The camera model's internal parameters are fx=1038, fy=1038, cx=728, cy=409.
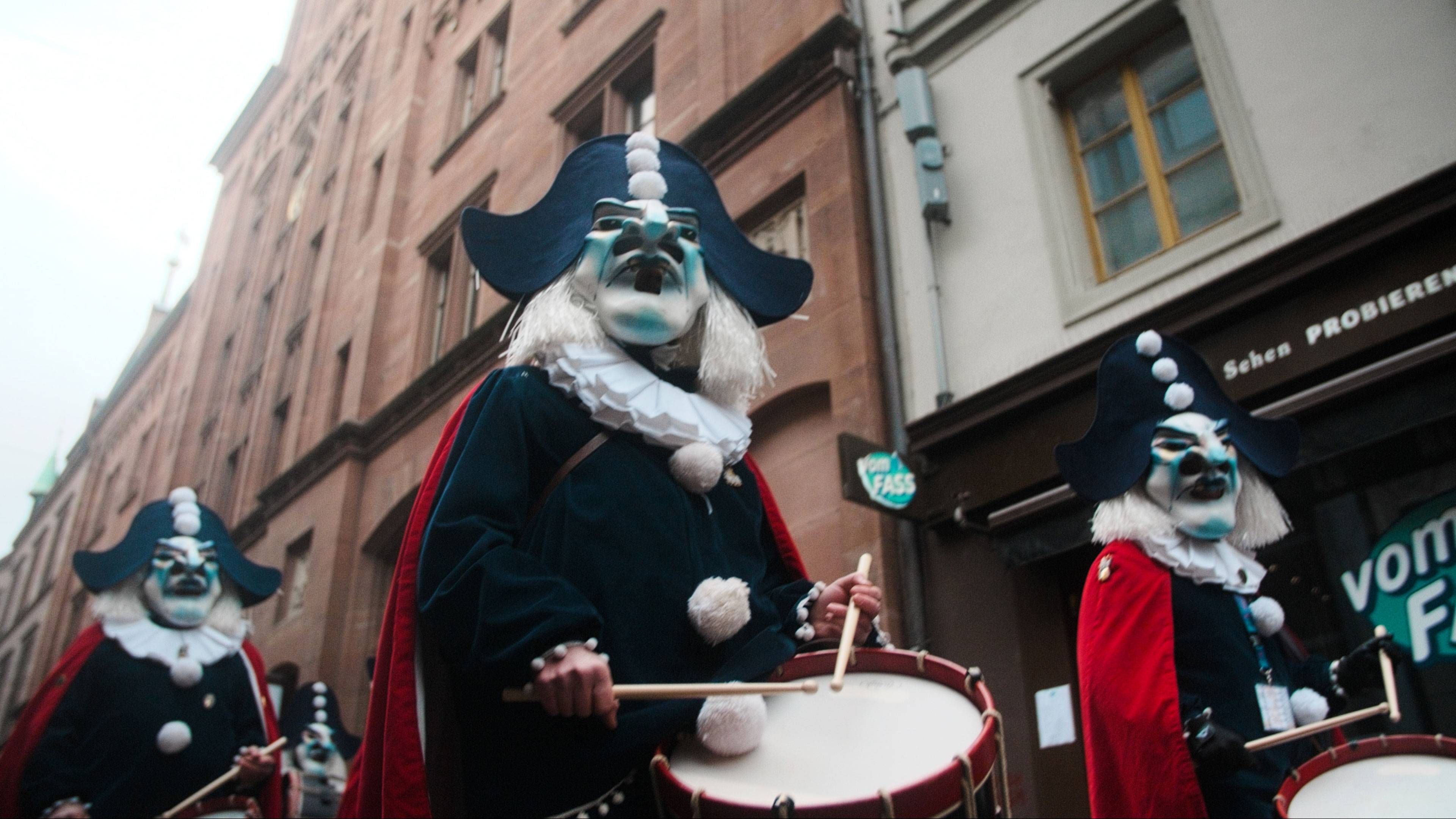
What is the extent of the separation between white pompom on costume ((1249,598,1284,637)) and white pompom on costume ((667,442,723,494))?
6.90 ft

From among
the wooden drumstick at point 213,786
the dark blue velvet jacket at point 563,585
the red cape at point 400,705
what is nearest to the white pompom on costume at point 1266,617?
the dark blue velvet jacket at point 563,585

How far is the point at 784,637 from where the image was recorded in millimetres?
2129

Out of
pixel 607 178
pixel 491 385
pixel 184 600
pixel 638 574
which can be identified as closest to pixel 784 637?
pixel 638 574

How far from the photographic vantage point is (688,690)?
1750mm

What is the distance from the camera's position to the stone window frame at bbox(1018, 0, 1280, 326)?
5.36m

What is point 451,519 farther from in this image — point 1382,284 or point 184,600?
point 1382,284

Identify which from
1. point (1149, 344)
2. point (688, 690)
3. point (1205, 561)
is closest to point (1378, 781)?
point (1205, 561)

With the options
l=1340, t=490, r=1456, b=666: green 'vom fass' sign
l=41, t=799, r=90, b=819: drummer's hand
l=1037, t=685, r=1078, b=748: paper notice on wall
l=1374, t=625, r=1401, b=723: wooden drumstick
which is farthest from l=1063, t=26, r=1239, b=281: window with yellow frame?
l=41, t=799, r=90, b=819: drummer's hand

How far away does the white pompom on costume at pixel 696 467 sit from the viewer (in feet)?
7.56

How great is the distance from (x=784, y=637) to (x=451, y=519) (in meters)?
0.71

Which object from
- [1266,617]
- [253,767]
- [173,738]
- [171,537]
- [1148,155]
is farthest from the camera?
[1148,155]

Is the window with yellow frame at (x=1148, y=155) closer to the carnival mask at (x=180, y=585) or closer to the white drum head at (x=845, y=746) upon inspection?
the white drum head at (x=845, y=746)

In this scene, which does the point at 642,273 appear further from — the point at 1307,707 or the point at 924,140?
the point at 924,140

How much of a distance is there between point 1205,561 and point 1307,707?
0.53 m
